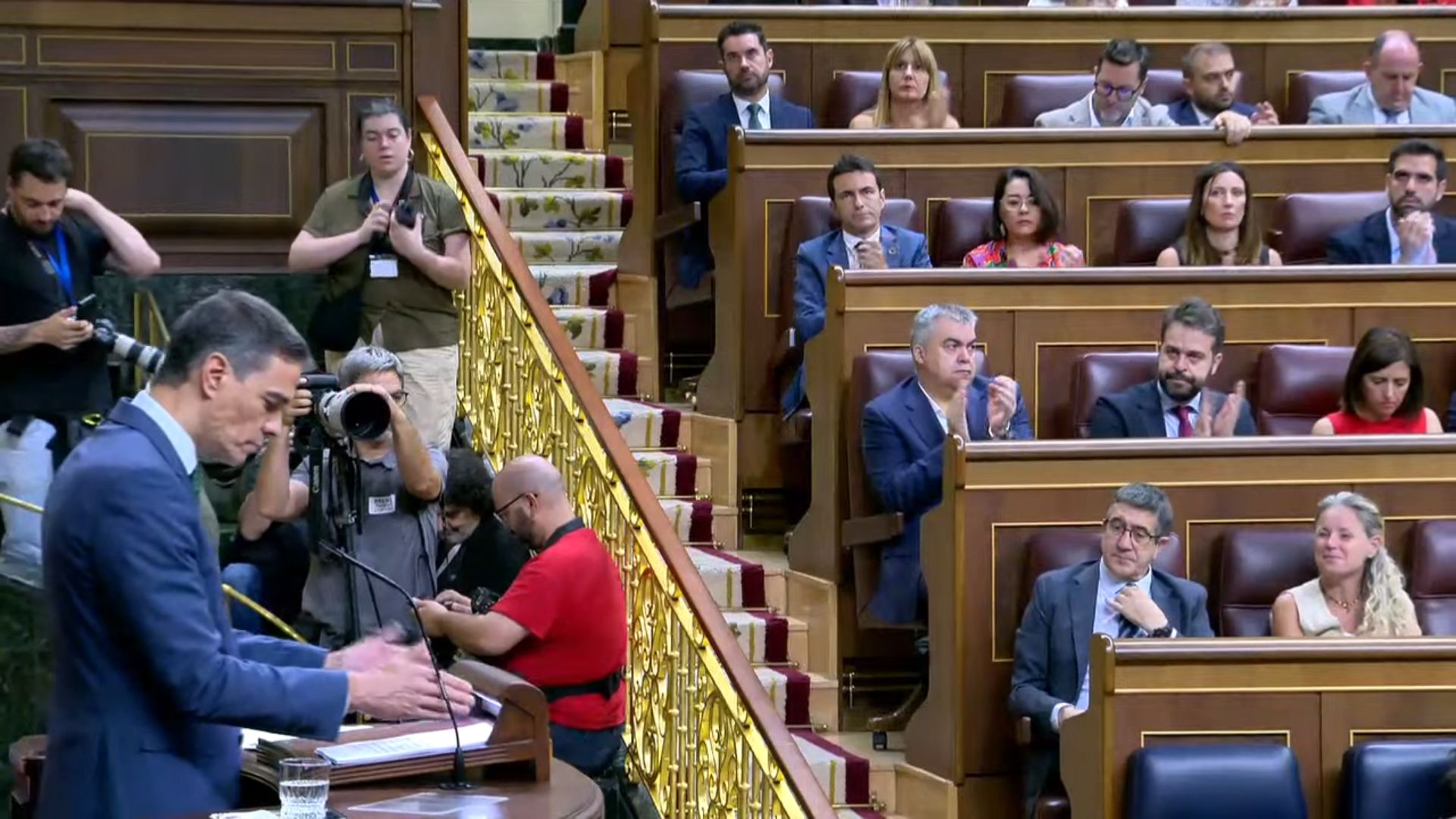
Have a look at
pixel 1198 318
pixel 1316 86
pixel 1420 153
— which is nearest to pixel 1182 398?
pixel 1198 318

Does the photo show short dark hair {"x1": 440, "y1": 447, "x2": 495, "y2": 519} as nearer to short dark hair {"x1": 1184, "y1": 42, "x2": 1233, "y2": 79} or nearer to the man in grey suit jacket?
short dark hair {"x1": 1184, "y1": 42, "x2": 1233, "y2": 79}

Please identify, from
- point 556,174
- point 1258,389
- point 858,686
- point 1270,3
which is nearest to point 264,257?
point 556,174

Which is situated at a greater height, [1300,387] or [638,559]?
[1300,387]

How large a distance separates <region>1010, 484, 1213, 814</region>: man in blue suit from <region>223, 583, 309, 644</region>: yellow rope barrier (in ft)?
4.56

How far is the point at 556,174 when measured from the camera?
24.2 feet

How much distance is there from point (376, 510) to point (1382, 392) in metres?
2.19

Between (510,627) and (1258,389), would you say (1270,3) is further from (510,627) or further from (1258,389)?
(510,627)

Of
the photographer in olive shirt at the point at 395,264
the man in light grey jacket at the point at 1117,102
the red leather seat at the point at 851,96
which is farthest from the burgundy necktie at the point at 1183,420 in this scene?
the red leather seat at the point at 851,96

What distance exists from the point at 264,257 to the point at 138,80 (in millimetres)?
605

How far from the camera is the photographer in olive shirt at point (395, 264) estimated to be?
5.57 meters

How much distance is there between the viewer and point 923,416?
5.05 m

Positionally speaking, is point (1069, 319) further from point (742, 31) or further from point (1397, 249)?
point (742, 31)

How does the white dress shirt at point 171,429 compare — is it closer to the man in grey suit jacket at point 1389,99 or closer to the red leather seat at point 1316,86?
the man in grey suit jacket at point 1389,99

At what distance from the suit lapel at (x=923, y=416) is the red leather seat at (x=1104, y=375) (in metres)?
0.41
